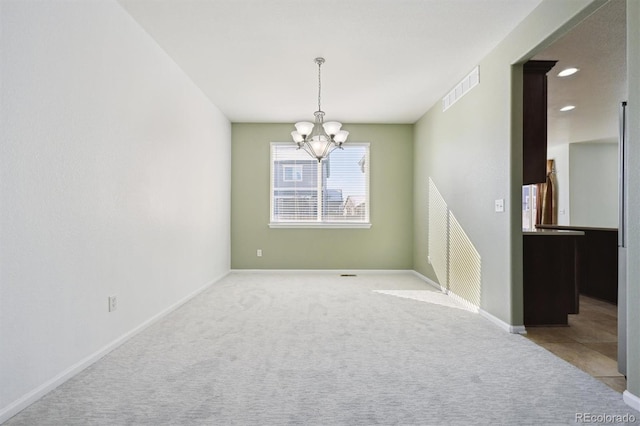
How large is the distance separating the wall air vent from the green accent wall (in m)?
1.68

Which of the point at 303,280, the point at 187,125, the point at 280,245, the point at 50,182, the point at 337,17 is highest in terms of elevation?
the point at 337,17

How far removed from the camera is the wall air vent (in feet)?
13.0

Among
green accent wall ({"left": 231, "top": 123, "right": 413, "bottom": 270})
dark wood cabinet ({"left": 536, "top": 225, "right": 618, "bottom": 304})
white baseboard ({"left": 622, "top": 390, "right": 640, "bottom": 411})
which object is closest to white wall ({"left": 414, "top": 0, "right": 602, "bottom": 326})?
white baseboard ({"left": 622, "top": 390, "right": 640, "bottom": 411})

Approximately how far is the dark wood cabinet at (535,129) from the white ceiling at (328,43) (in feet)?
1.88

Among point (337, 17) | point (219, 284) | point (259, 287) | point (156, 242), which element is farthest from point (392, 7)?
point (219, 284)

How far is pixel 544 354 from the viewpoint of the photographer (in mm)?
2654

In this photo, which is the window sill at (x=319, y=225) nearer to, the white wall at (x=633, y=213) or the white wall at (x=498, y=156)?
the white wall at (x=498, y=156)

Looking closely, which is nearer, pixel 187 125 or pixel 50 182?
pixel 50 182

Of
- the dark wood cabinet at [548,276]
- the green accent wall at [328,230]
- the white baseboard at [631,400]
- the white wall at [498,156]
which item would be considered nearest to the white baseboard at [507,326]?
the white wall at [498,156]

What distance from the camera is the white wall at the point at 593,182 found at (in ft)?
27.5

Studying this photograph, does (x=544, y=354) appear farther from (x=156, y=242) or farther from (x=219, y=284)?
(x=219, y=284)

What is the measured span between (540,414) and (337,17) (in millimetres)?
3032

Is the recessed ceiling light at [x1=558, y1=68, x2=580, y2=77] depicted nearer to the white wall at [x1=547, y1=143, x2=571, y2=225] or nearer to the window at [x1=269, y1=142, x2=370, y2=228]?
the window at [x1=269, y1=142, x2=370, y2=228]

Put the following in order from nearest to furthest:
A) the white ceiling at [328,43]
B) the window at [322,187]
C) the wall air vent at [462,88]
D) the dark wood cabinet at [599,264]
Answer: the white ceiling at [328,43] < the wall air vent at [462,88] < the dark wood cabinet at [599,264] < the window at [322,187]
